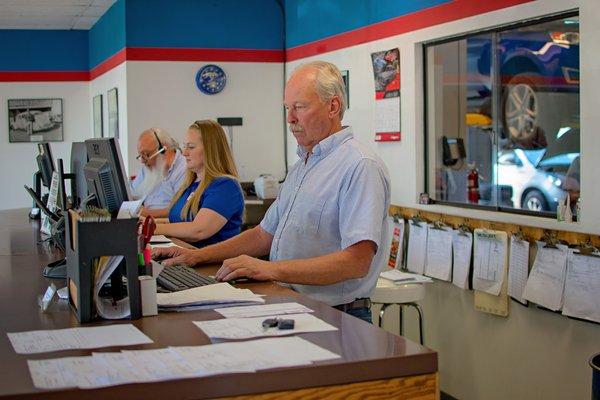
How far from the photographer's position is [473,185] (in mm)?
5355

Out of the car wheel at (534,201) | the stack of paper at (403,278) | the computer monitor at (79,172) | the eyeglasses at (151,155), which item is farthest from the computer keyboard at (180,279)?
the eyeglasses at (151,155)

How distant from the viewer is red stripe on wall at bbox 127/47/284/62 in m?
8.14

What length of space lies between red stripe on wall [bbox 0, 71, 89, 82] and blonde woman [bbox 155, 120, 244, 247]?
7.71m

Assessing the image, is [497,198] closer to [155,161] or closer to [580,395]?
[580,395]

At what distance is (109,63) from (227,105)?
6.00ft

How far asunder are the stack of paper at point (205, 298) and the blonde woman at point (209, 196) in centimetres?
149

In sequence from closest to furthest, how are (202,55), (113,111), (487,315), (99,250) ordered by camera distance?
(99,250)
(487,315)
(202,55)
(113,111)

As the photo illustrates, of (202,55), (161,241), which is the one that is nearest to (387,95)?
(161,241)

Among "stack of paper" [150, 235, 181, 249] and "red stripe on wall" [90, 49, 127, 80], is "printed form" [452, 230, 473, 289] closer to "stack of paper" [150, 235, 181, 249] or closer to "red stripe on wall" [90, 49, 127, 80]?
"stack of paper" [150, 235, 181, 249]

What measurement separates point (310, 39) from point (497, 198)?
3.02 meters

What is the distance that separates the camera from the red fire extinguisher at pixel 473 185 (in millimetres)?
5309

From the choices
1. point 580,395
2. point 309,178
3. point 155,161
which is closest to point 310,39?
point 155,161

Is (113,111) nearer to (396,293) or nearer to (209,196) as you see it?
(209,196)

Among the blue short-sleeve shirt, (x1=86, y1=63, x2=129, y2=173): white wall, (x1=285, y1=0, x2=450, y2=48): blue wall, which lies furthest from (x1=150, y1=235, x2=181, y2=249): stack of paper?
(x1=86, y1=63, x2=129, y2=173): white wall
